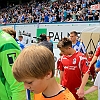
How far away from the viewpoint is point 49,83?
1.88m

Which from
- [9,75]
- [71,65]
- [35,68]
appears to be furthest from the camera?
[71,65]

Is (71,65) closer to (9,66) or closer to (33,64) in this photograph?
(9,66)

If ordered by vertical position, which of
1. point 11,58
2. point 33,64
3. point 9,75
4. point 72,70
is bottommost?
point 72,70

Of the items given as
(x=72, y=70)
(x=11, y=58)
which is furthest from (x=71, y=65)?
(x=11, y=58)

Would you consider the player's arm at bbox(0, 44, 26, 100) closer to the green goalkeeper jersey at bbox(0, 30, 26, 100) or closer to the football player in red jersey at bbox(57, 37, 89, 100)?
the green goalkeeper jersey at bbox(0, 30, 26, 100)

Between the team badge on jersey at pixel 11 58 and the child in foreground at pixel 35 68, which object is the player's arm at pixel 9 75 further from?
the child in foreground at pixel 35 68

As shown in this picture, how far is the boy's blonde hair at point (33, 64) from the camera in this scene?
5.53ft

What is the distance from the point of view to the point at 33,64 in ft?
5.53

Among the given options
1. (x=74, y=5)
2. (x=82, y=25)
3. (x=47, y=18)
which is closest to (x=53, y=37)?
(x=82, y=25)

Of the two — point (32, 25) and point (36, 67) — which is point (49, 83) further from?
point (32, 25)

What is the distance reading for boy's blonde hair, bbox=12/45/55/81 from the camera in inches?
66.4

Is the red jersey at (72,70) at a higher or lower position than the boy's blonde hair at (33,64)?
lower

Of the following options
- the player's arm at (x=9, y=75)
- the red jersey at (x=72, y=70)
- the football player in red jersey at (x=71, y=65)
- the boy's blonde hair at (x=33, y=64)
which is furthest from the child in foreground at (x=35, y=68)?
the red jersey at (x=72, y=70)

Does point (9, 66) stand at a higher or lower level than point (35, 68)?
lower
